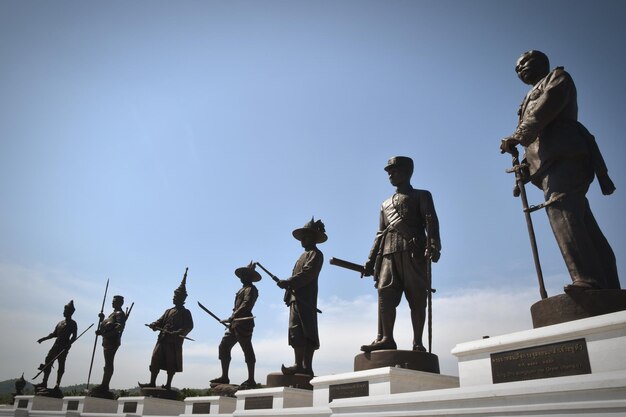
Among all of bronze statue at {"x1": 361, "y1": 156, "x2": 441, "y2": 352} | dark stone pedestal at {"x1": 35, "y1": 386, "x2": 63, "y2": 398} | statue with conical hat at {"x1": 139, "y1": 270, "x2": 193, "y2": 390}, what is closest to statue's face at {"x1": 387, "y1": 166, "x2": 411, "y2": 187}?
bronze statue at {"x1": 361, "y1": 156, "x2": 441, "y2": 352}

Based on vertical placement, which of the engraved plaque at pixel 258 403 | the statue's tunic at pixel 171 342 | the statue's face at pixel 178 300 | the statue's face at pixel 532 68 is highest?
the statue's face at pixel 532 68

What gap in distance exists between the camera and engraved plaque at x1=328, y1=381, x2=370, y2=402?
5734 mm

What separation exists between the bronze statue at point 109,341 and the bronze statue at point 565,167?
12.6 meters

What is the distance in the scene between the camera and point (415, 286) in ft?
21.4

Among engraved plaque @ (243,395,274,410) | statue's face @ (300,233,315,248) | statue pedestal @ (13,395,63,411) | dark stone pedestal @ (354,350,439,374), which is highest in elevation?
statue's face @ (300,233,315,248)

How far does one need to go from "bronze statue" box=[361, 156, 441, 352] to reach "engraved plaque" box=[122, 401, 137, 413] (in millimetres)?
7898

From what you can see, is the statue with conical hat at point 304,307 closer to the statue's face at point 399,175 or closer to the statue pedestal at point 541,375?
the statue's face at point 399,175

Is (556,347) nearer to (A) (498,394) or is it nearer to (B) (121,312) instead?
(A) (498,394)

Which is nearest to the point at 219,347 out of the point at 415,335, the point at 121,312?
the point at 121,312

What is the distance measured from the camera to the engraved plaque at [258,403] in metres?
7.65

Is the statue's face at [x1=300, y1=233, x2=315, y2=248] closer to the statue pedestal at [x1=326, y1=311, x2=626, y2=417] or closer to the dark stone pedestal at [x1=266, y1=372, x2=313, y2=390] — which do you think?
the dark stone pedestal at [x1=266, y1=372, x2=313, y2=390]

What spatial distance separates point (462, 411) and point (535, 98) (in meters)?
A: 3.51

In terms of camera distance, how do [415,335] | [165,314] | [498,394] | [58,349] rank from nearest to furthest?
[498,394] → [415,335] → [165,314] → [58,349]

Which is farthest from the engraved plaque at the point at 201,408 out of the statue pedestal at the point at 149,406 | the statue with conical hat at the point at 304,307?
the statue with conical hat at the point at 304,307
